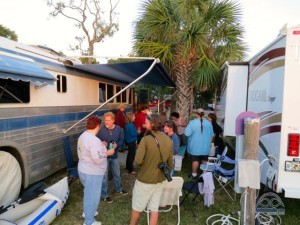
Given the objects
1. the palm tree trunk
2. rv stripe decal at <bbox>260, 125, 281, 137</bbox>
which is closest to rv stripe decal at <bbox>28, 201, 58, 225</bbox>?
rv stripe decal at <bbox>260, 125, 281, 137</bbox>

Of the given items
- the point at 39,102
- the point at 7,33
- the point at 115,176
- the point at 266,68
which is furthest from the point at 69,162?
the point at 7,33

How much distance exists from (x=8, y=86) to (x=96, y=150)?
1715mm

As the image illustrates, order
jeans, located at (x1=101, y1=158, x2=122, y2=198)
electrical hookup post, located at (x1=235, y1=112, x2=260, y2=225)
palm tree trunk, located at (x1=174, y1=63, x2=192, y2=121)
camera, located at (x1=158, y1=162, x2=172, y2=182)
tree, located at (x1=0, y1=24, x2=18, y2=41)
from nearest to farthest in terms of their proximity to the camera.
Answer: electrical hookup post, located at (x1=235, y1=112, x2=260, y2=225), camera, located at (x1=158, y1=162, x2=172, y2=182), jeans, located at (x1=101, y1=158, x2=122, y2=198), palm tree trunk, located at (x1=174, y1=63, x2=192, y2=121), tree, located at (x1=0, y1=24, x2=18, y2=41)

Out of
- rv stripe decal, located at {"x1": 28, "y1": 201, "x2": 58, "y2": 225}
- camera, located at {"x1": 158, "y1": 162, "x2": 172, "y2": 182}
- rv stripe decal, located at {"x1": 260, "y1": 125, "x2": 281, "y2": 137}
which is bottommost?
rv stripe decal, located at {"x1": 28, "y1": 201, "x2": 58, "y2": 225}

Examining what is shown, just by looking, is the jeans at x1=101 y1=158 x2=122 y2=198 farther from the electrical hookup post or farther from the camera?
the electrical hookup post

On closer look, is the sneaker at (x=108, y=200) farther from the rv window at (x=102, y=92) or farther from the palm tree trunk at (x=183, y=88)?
the palm tree trunk at (x=183, y=88)

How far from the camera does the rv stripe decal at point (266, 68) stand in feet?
12.7

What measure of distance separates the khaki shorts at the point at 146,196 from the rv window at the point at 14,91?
226 centimetres

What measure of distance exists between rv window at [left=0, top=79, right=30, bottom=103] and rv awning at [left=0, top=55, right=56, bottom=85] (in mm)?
355

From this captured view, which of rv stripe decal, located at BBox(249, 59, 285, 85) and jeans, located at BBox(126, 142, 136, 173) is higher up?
rv stripe decal, located at BBox(249, 59, 285, 85)

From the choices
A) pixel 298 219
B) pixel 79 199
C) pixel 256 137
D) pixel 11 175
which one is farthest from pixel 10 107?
pixel 298 219

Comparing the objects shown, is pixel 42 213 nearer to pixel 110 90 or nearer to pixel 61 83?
pixel 61 83

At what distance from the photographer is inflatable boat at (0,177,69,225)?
3.54 metres

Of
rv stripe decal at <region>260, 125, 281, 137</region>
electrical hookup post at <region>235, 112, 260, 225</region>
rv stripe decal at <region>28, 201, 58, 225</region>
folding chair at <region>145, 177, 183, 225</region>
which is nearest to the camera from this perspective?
electrical hookup post at <region>235, 112, 260, 225</region>
